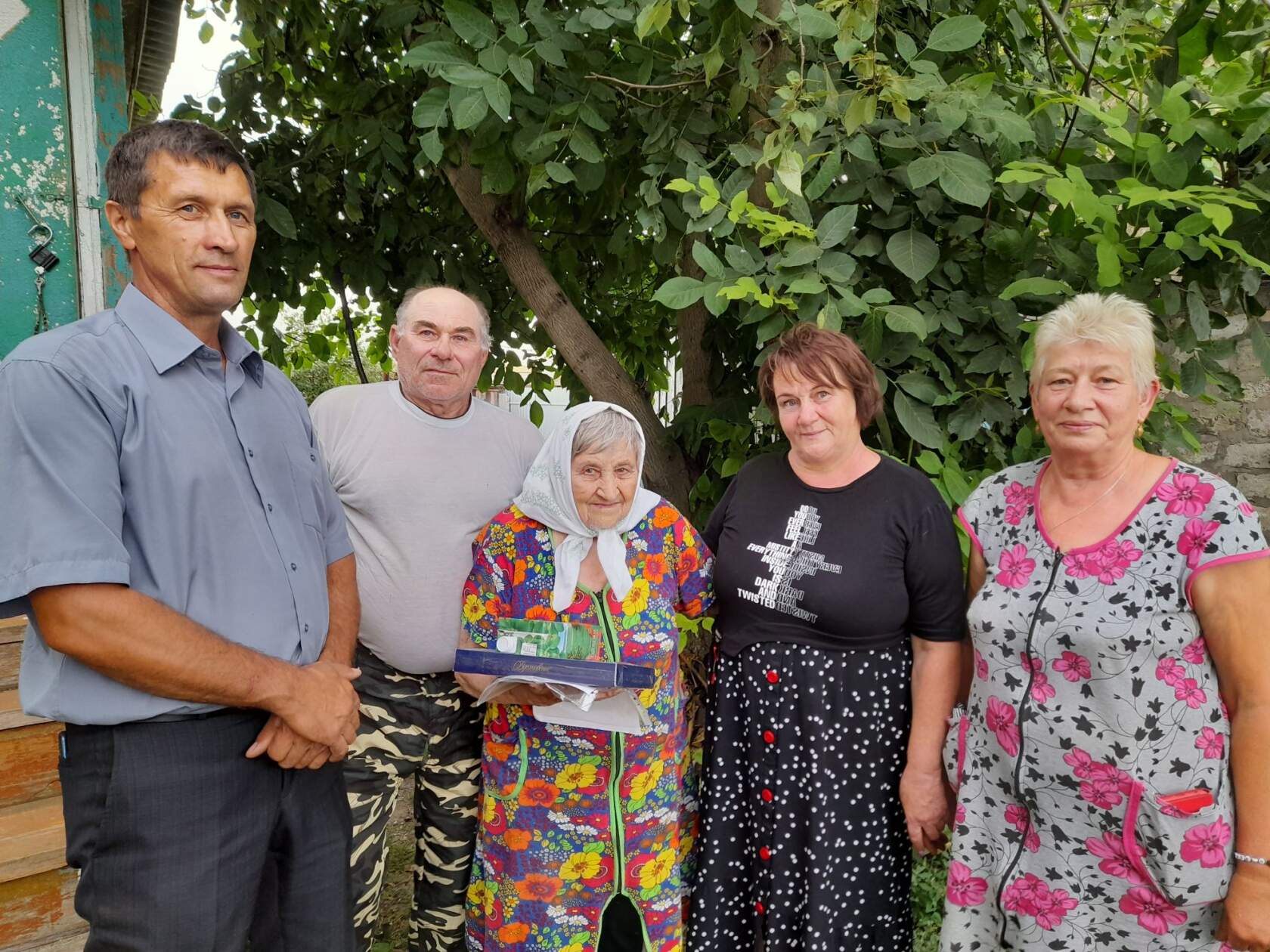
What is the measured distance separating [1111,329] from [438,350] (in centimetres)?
160

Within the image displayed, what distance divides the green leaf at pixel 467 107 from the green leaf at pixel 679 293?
65cm

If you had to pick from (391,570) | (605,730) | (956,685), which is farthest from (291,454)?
(956,685)

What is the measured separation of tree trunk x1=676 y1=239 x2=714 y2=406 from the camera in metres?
3.11

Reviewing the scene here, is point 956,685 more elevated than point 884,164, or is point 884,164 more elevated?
point 884,164

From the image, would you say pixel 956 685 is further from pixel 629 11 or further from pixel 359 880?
pixel 629 11

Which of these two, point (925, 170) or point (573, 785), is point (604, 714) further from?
point (925, 170)

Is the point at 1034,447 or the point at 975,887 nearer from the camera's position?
the point at 975,887

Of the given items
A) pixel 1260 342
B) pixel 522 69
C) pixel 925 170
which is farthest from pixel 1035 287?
pixel 522 69

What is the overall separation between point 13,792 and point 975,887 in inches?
96.0

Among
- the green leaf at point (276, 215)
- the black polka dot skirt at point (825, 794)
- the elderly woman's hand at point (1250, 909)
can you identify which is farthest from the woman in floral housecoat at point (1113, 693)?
the green leaf at point (276, 215)

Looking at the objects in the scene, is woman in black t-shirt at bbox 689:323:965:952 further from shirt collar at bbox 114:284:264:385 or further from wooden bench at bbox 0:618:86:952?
wooden bench at bbox 0:618:86:952

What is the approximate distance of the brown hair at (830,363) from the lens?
1979mm

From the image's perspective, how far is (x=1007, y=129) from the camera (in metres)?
2.00

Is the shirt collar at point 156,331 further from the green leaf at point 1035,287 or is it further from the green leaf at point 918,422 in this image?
the green leaf at point 1035,287
